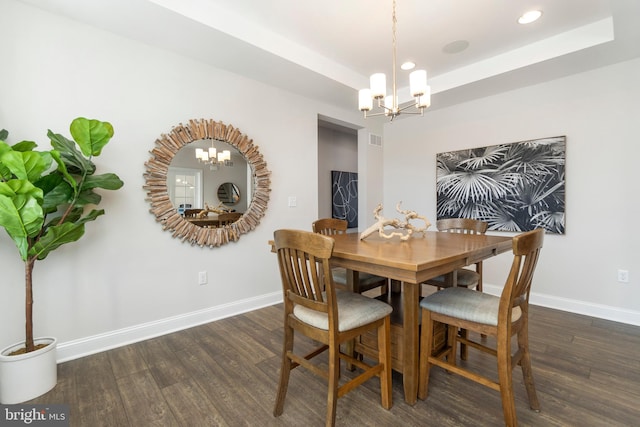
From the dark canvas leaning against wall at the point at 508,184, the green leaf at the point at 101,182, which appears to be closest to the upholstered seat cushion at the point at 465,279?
the dark canvas leaning against wall at the point at 508,184

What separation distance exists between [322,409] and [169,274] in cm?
181

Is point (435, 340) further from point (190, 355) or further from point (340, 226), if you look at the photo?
point (190, 355)

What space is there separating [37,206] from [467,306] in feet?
7.76

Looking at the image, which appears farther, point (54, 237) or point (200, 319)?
point (200, 319)

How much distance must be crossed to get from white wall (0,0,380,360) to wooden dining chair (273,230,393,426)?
158 centimetres

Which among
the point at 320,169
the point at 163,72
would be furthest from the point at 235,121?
the point at 320,169

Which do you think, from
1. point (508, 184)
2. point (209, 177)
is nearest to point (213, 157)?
point (209, 177)

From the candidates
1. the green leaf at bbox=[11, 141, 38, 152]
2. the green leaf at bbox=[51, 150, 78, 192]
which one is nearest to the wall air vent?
the green leaf at bbox=[51, 150, 78, 192]

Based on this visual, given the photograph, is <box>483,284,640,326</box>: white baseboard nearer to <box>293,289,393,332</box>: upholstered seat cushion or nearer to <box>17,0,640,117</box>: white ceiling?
<box>17,0,640,117</box>: white ceiling

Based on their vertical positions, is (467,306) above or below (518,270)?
below

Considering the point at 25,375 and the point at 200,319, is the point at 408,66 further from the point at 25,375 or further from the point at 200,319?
the point at 25,375

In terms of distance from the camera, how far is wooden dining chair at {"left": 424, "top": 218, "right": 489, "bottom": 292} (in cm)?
226

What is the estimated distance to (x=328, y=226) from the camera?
269 cm

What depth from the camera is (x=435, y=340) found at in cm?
185
